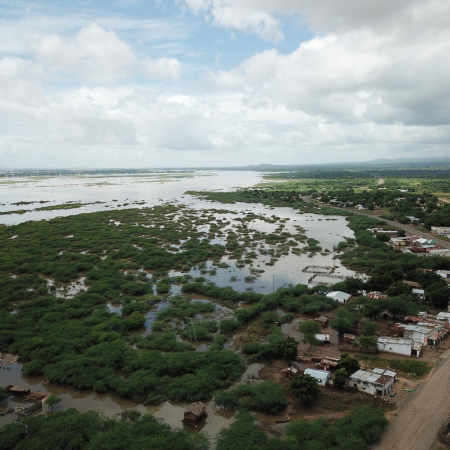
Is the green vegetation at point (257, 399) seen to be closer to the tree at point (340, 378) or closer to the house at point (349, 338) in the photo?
the tree at point (340, 378)

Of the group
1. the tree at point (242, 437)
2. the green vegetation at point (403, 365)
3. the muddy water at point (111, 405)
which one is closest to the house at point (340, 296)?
the green vegetation at point (403, 365)

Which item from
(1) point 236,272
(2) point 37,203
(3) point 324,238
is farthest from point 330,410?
(2) point 37,203

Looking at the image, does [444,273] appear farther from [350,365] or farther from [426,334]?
[350,365]

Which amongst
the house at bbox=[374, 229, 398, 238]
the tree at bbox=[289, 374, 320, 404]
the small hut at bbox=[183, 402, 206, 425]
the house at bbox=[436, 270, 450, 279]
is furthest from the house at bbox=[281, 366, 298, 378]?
the house at bbox=[374, 229, 398, 238]

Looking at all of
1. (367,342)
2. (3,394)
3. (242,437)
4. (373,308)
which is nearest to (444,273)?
(373,308)

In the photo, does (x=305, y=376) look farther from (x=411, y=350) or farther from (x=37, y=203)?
(x=37, y=203)
